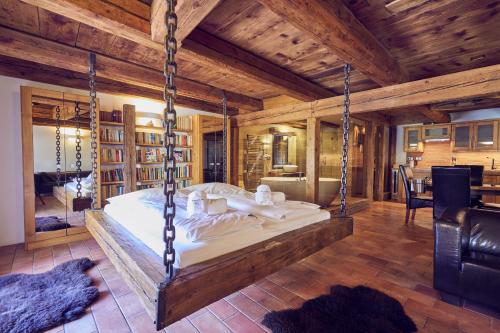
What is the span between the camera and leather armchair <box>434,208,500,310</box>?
1.79 metres

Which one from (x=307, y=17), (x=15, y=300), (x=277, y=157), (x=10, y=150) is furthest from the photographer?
(x=277, y=157)

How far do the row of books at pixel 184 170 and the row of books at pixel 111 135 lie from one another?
45.4 inches

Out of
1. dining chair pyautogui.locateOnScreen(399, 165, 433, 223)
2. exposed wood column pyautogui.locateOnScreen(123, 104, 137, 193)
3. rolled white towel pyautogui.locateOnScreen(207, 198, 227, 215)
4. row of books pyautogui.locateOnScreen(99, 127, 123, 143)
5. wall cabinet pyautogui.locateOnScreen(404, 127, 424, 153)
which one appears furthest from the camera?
wall cabinet pyautogui.locateOnScreen(404, 127, 424, 153)

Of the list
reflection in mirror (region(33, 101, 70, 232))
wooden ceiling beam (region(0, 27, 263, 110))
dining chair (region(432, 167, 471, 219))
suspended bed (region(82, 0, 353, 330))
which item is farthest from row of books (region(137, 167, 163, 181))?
dining chair (region(432, 167, 471, 219))

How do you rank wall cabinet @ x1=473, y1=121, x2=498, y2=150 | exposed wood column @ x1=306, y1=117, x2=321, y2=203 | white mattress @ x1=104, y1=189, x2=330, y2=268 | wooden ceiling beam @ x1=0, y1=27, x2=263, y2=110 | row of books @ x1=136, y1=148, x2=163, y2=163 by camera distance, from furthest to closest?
wall cabinet @ x1=473, y1=121, x2=498, y2=150, row of books @ x1=136, y1=148, x2=163, y2=163, exposed wood column @ x1=306, y1=117, x2=321, y2=203, wooden ceiling beam @ x1=0, y1=27, x2=263, y2=110, white mattress @ x1=104, y1=189, x2=330, y2=268

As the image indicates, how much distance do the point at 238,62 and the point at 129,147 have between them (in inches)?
93.5

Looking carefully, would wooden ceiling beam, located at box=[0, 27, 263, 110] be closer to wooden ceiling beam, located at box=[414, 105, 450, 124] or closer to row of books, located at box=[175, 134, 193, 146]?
row of books, located at box=[175, 134, 193, 146]

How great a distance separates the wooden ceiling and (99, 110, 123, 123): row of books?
1.18 ft

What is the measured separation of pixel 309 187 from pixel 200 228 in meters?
2.80

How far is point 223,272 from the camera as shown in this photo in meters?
1.34

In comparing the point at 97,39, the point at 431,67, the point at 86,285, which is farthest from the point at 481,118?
the point at 86,285

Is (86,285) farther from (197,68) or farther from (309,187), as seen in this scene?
(309,187)

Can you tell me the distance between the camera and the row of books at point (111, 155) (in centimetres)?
359

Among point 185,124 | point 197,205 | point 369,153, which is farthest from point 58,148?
point 369,153
